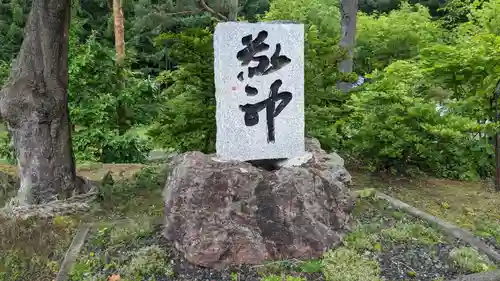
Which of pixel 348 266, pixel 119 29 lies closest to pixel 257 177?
pixel 348 266

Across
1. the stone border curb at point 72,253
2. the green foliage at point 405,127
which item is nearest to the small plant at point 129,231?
the stone border curb at point 72,253

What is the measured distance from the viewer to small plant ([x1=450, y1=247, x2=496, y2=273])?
364 centimetres

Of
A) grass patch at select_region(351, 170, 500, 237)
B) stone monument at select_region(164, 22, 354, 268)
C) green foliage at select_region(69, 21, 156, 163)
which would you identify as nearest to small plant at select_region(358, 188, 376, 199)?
grass patch at select_region(351, 170, 500, 237)

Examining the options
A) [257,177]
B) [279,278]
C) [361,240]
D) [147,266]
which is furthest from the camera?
[361,240]

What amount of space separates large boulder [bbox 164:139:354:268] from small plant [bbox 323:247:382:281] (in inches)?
5.3

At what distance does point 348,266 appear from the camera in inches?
141

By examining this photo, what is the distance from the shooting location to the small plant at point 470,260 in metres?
3.64

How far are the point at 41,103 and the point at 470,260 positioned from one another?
4498 mm

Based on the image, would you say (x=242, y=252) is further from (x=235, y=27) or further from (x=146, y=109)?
(x=146, y=109)

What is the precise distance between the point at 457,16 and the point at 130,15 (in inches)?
611

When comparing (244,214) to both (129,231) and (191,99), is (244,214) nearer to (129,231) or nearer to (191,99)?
(129,231)

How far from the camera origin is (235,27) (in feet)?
13.4

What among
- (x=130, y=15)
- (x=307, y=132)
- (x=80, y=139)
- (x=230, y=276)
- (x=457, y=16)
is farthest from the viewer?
(x=130, y=15)

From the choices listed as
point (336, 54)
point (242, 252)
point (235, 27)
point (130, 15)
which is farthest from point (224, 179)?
point (130, 15)
